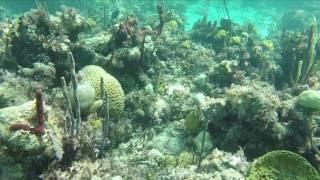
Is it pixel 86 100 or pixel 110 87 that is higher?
pixel 110 87

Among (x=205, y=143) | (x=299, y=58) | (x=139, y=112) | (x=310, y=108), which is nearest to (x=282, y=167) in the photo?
(x=205, y=143)

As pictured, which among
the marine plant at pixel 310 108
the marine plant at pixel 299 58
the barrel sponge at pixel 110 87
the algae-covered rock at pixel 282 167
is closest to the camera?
the algae-covered rock at pixel 282 167

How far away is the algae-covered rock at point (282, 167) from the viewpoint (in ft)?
13.9

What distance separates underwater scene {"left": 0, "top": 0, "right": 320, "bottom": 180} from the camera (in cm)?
412

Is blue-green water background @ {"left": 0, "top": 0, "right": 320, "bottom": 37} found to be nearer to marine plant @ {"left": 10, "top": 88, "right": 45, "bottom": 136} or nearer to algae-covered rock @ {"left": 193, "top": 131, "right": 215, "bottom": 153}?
algae-covered rock @ {"left": 193, "top": 131, "right": 215, "bottom": 153}

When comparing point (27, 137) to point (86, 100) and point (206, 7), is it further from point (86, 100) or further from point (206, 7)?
point (206, 7)

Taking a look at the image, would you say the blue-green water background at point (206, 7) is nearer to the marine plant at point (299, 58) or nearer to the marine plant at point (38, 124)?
the marine plant at point (299, 58)

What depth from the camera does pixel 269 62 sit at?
9688 millimetres

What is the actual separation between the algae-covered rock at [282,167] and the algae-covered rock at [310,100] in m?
1.38

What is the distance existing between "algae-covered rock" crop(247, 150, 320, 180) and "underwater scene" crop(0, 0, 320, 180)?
12mm

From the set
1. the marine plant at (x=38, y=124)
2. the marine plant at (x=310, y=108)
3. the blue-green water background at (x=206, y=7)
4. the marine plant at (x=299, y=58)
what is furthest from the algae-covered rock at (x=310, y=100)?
the blue-green water background at (x=206, y=7)

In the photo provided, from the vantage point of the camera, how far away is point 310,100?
5.36m

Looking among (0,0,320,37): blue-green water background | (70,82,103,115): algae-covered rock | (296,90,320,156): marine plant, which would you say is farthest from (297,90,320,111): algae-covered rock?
(0,0,320,37): blue-green water background

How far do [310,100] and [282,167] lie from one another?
61.4 inches
